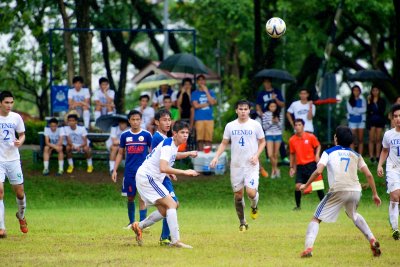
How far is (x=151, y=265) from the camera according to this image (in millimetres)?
12812

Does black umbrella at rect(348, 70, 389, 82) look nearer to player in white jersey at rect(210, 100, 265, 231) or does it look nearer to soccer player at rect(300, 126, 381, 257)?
player in white jersey at rect(210, 100, 265, 231)

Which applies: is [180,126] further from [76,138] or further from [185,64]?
[185,64]

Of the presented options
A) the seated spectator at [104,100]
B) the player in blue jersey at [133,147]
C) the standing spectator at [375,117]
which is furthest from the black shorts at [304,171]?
the seated spectator at [104,100]

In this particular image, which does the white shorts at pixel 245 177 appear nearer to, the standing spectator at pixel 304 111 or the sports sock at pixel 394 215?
A: the sports sock at pixel 394 215

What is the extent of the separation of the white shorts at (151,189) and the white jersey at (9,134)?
289cm

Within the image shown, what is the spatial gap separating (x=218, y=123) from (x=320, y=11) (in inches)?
244

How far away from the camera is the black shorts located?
70.9 ft

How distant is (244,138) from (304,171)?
4.65m

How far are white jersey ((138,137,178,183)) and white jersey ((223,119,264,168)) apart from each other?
3014 mm

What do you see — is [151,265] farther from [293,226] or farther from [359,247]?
[293,226]

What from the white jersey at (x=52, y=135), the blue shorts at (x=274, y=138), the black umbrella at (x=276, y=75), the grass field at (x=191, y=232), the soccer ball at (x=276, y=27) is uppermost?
the soccer ball at (x=276, y=27)

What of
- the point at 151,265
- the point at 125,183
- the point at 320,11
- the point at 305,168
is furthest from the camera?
the point at 320,11

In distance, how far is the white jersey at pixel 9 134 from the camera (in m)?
16.2

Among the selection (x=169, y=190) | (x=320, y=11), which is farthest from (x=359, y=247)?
(x=320, y=11)
